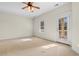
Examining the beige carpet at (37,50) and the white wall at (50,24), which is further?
the white wall at (50,24)

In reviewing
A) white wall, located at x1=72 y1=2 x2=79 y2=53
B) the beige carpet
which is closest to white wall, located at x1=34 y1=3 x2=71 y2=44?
the beige carpet

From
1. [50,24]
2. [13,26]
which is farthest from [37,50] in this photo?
[13,26]

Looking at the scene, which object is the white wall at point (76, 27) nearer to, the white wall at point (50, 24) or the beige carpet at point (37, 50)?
the beige carpet at point (37, 50)

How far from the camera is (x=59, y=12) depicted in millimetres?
4160

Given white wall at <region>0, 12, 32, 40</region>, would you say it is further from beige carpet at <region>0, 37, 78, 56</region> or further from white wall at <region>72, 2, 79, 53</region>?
white wall at <region>72, 2, 79, 53</region>

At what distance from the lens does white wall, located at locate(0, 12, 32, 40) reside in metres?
5.55

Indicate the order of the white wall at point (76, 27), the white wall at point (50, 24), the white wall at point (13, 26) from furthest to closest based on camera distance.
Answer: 1. the white wall at point (13, 26)
2. the white wall at point (50, 24)
3. the white wall at point (76, 27)

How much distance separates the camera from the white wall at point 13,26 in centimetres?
555

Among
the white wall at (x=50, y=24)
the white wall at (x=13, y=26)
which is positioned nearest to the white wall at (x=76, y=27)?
the white wall at (x=50, y=24)

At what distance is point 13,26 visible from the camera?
5.79 meters

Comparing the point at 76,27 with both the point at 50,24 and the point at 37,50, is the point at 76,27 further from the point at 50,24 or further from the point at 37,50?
the point at 50,24

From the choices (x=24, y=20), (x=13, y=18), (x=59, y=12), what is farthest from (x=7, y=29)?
(x=59, y=12)

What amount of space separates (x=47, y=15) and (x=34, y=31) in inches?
46.6

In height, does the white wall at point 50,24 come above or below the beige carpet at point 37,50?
above
